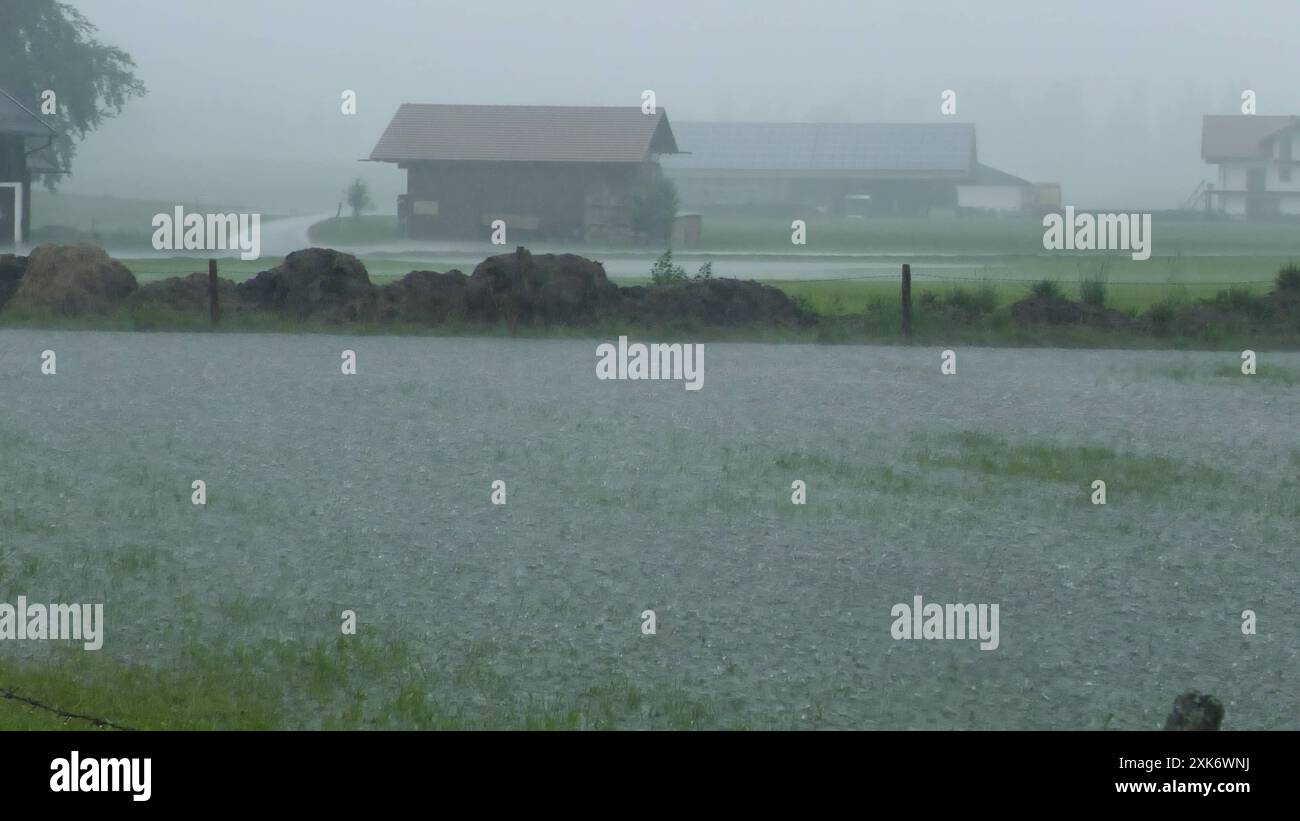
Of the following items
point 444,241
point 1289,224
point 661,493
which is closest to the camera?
point 661,493

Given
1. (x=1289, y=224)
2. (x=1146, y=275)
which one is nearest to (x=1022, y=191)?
(x=1289, y=224)

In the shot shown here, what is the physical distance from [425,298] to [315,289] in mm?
1797

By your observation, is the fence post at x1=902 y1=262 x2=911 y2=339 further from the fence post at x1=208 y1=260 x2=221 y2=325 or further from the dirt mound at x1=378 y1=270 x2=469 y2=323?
the fence post at x1=208 y1=260 x2=221 y2=325

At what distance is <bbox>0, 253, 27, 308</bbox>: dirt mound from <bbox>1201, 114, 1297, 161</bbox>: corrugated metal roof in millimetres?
68187

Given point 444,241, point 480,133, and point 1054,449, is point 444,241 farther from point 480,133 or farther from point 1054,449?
point 1054,449

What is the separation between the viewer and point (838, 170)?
8288 centimetres

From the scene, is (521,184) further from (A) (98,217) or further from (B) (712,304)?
(B) (712,304)

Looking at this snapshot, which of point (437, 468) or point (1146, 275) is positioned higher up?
point (1146, 275)

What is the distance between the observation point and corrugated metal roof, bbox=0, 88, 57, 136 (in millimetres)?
46062

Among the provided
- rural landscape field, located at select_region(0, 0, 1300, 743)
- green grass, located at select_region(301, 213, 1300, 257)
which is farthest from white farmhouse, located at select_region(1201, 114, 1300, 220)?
rural landscape field, located at select_region(0, 0, 1300, 743)

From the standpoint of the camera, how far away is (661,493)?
419 inches
